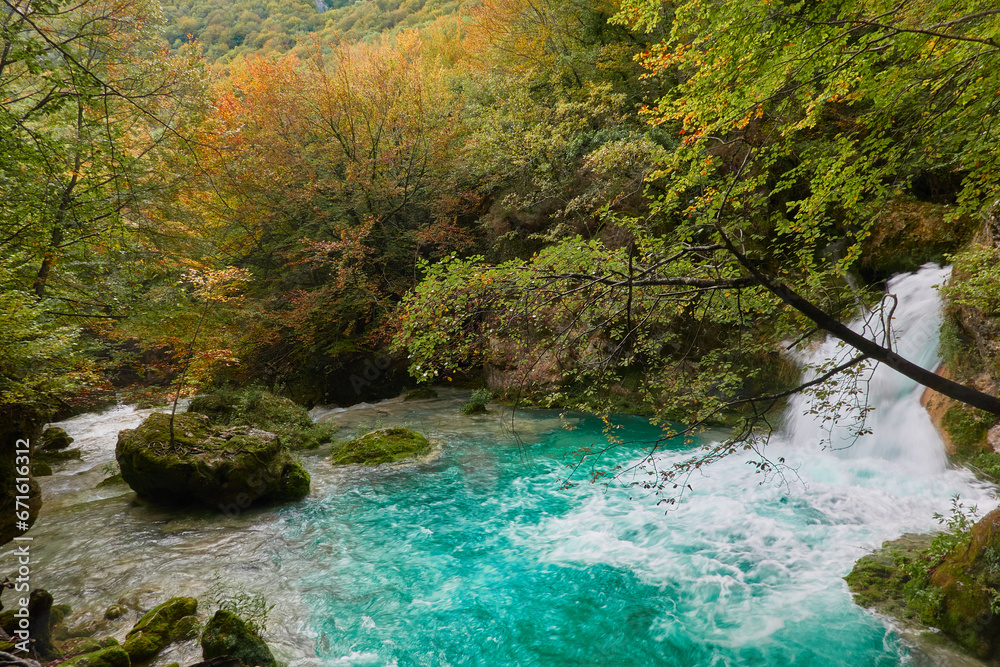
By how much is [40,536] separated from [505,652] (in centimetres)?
766

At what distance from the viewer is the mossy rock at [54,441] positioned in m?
11.7

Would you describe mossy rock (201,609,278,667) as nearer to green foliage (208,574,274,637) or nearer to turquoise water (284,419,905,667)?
green foliage (208,574,274,637)

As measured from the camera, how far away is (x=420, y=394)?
1789cm

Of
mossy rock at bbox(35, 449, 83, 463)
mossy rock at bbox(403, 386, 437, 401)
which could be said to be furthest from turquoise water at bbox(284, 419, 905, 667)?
mossy rock at bbox(403, 386, 437, 401)

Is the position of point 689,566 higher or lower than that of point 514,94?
lower

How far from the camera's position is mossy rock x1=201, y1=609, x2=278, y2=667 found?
426 cm

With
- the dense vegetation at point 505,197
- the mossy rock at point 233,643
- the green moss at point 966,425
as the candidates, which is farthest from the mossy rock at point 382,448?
the green moss at point 966,425

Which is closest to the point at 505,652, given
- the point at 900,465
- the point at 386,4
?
the point at 900,465

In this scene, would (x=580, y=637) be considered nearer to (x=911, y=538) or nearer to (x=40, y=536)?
(x=911, y=538)

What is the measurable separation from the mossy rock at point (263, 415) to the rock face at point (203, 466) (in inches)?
132

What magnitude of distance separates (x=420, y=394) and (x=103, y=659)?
1421 cm

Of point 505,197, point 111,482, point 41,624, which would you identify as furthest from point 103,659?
point 505,197

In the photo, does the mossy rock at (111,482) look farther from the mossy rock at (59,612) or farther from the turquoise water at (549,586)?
the mossy rock at (59,612)

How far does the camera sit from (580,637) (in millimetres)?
5098
